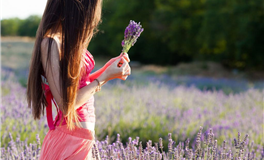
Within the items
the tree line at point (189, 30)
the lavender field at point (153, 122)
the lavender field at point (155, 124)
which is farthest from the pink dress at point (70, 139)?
the tree line at point (189, 30)

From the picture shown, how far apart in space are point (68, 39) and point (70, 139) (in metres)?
0.56

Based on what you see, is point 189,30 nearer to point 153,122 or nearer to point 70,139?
point 153,122

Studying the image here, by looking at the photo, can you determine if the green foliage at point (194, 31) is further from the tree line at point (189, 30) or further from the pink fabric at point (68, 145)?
the pink fabric at point (68, 145)

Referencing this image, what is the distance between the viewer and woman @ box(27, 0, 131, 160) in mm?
1688

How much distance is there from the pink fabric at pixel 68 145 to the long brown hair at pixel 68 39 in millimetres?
72

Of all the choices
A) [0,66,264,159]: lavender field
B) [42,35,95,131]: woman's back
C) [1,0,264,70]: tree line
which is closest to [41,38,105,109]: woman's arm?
[42,35,95,131]: woman's back

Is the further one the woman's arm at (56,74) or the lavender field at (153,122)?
the lavender field at (153,122)

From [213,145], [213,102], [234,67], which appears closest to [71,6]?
[213,145]

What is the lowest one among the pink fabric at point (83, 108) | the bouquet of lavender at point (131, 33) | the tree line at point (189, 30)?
the pink fabric at point (83, 108)

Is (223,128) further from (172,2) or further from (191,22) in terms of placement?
(172,2)

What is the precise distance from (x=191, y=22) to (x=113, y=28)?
926cm

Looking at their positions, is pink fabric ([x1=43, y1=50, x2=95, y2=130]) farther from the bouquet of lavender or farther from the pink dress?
the bouquet of lavender

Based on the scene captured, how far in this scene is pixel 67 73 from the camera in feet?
5.49

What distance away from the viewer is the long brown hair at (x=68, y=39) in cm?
Result: 169
